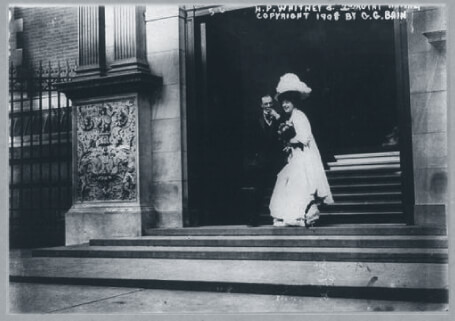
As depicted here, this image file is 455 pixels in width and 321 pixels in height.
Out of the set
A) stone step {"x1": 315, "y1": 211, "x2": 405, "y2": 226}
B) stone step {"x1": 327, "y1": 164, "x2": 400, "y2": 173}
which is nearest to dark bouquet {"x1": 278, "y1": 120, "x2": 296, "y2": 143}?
stone step {"x1": 315, "y1": 211, "x2": 405, "y2": 226}

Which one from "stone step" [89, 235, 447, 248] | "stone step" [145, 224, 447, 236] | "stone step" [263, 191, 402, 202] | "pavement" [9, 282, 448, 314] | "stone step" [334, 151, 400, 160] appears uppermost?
"stone step" [334, 151, 400, 160]

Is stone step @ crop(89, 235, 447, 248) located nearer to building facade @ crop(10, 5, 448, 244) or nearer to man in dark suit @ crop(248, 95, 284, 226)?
building facade @ crop(10, 5, 448, 244)

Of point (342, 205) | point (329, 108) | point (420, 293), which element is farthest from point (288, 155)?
point (329, 108)

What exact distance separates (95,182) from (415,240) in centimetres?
547

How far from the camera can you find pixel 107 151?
33.6 ft

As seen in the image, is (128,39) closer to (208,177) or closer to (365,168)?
(208,177)

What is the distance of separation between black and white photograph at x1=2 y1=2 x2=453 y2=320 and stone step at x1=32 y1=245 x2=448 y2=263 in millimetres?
23

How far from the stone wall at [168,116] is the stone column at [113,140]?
0.48 ft

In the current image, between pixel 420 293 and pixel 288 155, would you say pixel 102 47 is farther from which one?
pixel 420 293

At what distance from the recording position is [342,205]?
33.2 ft

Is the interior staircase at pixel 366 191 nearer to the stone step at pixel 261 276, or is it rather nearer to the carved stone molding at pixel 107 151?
the stone step at pixel 261 276

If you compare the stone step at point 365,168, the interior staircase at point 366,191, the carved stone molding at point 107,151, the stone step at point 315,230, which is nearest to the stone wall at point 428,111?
the stone step at point 315,230

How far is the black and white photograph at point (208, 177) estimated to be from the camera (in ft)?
21.1

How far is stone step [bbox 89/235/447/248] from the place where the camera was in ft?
24.3
